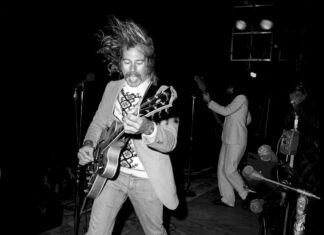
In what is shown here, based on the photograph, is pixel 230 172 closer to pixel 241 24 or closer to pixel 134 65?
pixel 134 65

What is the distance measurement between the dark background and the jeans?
1760mm

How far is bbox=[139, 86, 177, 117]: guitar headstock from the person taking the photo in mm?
1750

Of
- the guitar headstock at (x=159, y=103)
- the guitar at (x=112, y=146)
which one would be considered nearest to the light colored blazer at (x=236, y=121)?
the guitar at (x=112, y=146)

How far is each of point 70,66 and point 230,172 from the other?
3444 millimetres

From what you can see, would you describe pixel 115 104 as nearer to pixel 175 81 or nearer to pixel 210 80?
pixel 175 81

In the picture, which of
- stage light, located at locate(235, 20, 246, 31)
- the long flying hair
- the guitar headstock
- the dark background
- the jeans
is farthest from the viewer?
stage light, located at locate(235, 20, 246, 31)

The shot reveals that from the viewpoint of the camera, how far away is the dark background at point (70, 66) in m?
3.79

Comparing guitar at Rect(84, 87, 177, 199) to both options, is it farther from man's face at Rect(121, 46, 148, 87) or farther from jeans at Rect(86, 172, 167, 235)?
man's face at Rect(121, 46, 148, 87)

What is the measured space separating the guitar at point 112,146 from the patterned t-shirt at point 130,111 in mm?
108

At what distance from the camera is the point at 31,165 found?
3.60m

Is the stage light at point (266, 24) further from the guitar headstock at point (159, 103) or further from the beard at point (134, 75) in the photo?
the guitar headstock at point (159, 103)

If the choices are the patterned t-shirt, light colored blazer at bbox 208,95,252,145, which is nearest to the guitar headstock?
the patterned t-shirt

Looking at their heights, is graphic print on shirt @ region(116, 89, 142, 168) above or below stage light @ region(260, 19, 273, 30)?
below

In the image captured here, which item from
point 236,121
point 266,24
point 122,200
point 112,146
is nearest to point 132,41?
point 112,146
